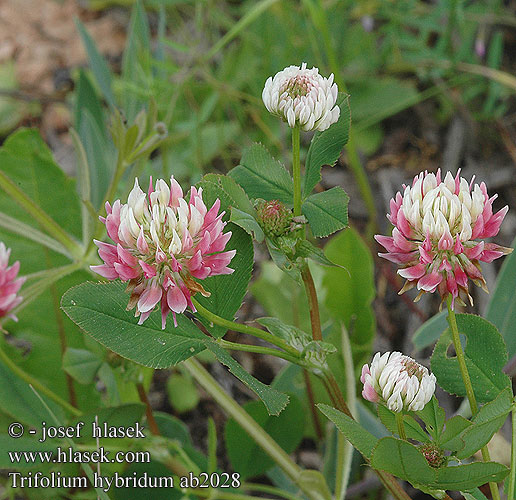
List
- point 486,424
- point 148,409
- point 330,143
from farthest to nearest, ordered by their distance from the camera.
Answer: point 148,409, point 330,143, point 486,424

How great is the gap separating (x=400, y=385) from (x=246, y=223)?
0.26 m

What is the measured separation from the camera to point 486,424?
2.38ft

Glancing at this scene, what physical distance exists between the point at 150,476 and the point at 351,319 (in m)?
0.49

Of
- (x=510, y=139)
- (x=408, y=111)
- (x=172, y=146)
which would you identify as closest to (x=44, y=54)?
(x=172, y=146)

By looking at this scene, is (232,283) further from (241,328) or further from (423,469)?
(423,469)

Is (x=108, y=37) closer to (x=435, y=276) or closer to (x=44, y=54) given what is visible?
(x=44, y=54)

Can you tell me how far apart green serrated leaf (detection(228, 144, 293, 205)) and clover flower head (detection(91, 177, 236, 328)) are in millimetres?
174

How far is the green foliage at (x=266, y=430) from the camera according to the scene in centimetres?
124

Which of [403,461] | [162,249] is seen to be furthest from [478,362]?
[162,249]

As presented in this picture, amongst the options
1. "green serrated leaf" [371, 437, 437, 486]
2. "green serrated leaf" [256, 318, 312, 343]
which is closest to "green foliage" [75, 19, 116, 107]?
"green serrated leaf" [256, 318, 312, 343]

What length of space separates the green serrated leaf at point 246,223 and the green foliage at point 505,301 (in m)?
0.58

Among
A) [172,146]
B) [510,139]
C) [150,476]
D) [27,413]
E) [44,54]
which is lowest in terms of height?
[150,476]

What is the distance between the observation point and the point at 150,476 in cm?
118

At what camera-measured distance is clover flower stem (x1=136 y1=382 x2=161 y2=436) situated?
1153 mm
